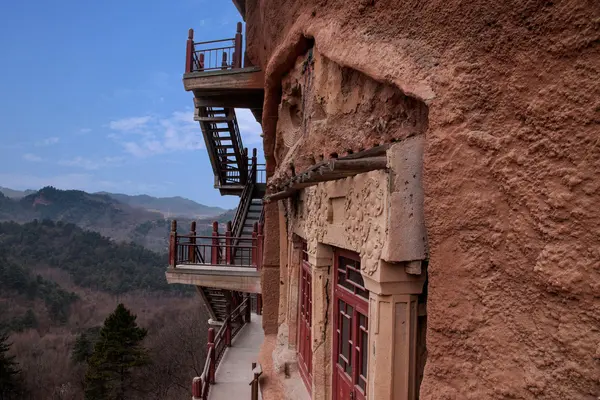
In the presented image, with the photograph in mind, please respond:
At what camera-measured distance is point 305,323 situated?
6023 mm

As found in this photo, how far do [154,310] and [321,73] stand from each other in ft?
158

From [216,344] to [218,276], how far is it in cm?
225

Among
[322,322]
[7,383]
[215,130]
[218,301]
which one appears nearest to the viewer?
[322,322]

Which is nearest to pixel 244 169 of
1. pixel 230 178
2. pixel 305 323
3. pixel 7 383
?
pixel 230 178

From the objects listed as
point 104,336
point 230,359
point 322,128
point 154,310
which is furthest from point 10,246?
point 322,128

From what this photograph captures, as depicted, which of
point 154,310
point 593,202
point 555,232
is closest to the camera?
point 593,202

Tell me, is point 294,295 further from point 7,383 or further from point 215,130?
point 7,383

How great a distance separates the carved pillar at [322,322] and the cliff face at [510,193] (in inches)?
85.0

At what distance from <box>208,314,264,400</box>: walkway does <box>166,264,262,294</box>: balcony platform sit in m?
1.56

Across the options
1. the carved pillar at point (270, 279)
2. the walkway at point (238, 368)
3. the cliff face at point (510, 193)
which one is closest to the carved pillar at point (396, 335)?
the cliff face at point (510, 193)

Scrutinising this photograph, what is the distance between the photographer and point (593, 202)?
1.94 m

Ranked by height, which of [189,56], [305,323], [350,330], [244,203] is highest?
[189,56]

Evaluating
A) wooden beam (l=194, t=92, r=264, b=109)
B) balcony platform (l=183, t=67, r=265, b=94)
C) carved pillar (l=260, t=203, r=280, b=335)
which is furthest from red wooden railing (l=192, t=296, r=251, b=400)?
balcony platform (l=183, t=67, r=265, b=94)

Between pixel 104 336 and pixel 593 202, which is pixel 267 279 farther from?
pixel 104 336
